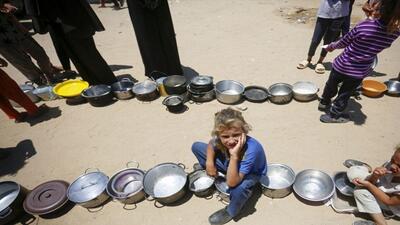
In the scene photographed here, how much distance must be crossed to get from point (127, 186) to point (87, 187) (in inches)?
20.6

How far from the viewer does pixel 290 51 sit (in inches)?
244

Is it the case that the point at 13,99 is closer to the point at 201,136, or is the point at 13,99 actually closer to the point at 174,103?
the point at 174,103

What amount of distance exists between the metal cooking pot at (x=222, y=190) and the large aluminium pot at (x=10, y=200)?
7.94 feet

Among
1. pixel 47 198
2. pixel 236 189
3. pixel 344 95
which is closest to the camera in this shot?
pixel 236 189

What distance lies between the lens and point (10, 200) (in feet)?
10.4

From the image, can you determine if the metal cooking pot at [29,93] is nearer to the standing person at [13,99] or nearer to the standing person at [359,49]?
the standing person at [13,99]

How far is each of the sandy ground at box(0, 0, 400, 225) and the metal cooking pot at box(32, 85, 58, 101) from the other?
0.49ft

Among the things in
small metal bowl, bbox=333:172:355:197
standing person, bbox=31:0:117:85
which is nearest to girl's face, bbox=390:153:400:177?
small metal bowl, bbox=333:172:355:197

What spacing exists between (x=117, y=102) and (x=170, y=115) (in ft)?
4.23

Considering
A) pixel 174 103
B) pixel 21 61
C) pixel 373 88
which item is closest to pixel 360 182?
pixel 373 88

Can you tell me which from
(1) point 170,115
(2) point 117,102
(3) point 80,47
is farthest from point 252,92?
(3) point 80,47

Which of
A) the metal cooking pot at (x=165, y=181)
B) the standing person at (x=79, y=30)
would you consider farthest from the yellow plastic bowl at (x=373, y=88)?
the standing person at (x=79, y=30)

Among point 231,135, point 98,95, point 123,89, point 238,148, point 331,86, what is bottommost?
point 123,89

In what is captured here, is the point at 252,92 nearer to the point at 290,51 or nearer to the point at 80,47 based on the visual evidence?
the point at 290,51
